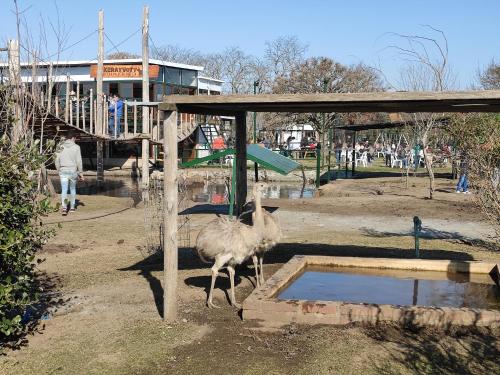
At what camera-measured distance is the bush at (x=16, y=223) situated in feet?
19.0

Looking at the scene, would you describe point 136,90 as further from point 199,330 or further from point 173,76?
point 199,330

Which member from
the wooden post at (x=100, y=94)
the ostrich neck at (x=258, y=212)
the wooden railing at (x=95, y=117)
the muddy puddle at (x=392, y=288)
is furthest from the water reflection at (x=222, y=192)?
the ostrich neck at (x=258, y=212)

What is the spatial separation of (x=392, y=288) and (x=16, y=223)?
4.95 metres

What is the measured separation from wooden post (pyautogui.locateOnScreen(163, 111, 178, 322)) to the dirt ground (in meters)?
0.25

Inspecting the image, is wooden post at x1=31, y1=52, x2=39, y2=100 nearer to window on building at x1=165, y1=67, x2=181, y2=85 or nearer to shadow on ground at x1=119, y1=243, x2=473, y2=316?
shadow on ground at x1=119, y1=243, x2=473, y2=316

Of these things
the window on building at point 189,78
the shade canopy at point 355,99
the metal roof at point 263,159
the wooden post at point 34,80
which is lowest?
the metal roof at point 263,159

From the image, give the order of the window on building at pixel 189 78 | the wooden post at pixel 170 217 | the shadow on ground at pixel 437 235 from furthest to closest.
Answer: the window on building at pixel 189 78 → the shadow on ground at pixel 437 235 → the wooden post at pixel 170 217

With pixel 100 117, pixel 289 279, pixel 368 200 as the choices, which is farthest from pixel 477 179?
pixel 100 117

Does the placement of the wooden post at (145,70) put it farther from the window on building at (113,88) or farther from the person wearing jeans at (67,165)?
the window on building at (113,88)

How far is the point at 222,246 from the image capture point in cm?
769

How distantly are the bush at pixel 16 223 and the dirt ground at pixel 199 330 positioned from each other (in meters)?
0.58

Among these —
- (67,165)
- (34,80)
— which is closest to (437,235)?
(67,165)

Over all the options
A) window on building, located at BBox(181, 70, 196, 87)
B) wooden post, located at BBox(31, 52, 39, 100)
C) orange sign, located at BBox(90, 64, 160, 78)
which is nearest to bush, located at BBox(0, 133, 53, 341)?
wooden post, located at BBox(31, 52, 39, 100)

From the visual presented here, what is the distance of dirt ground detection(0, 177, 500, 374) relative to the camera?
577 cm
